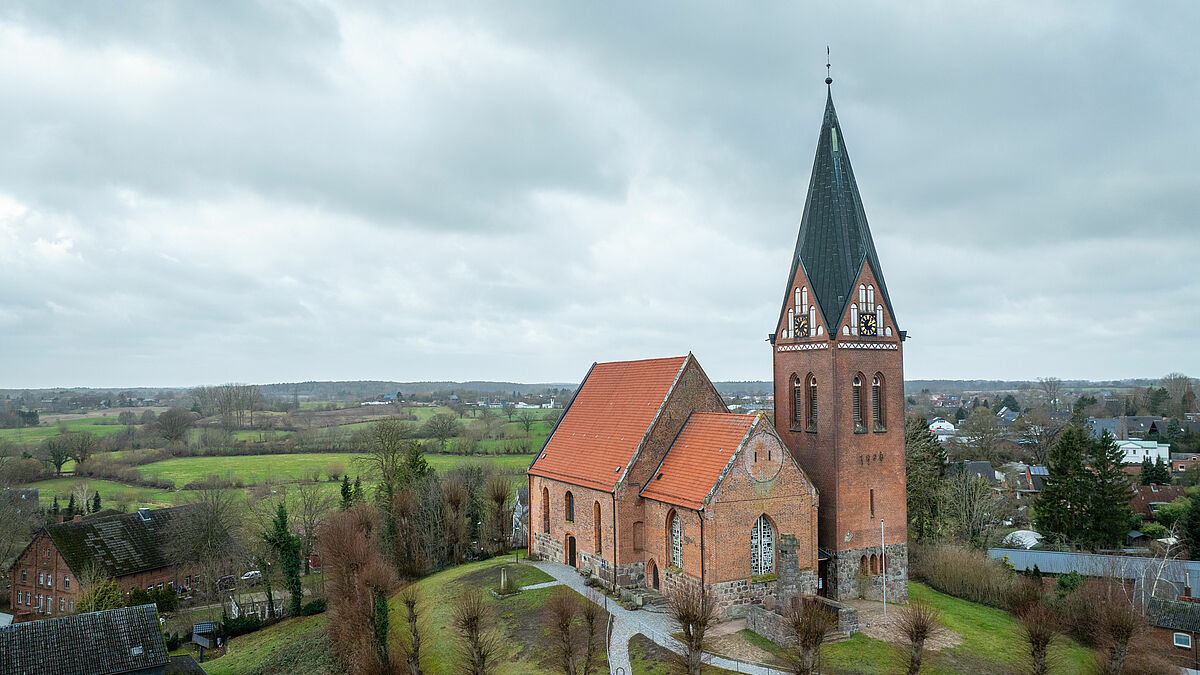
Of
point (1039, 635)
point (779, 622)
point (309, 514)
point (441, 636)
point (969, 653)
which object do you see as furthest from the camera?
point (309, 514)

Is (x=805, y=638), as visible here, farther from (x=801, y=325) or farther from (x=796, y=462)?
(x=801, y=325)

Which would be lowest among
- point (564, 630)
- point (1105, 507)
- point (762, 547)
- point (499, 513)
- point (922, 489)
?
point (499, 513)

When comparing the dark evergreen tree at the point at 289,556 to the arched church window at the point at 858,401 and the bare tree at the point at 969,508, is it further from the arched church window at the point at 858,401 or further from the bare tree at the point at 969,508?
the bare tree at the point at 969,508

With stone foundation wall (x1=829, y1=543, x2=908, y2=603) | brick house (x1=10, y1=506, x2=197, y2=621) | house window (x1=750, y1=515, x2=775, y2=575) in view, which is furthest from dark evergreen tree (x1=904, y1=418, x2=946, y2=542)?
brick house (x1=10, y1=506, x2=197, y2=621)

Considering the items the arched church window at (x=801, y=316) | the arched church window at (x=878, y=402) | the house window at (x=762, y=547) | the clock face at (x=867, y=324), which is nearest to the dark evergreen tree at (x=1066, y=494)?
the arched church window at (x=878, y=402)

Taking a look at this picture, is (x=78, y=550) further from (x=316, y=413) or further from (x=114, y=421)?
(x=316, y=413)

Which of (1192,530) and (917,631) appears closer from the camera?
(917,631)

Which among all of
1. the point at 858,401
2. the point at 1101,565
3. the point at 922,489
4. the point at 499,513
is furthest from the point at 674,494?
the point at 1101,565
